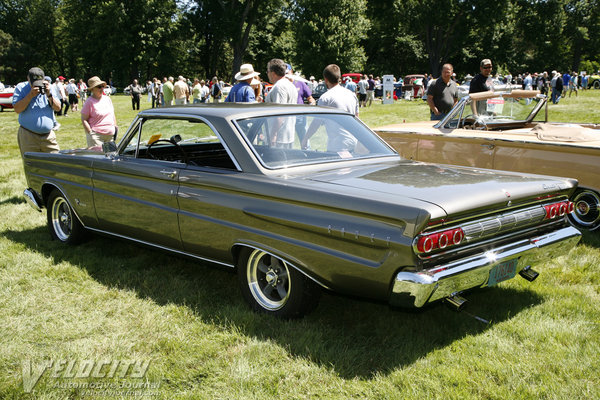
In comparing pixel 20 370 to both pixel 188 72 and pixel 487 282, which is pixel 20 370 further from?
pixel 188 72

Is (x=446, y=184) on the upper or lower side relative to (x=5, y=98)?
lower

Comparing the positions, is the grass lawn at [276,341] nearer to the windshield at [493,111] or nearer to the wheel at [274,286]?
the wheel at [274,286]

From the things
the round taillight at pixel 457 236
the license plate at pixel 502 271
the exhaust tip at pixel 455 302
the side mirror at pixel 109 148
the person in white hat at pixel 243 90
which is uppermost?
the person in white hat at pixel 243 90

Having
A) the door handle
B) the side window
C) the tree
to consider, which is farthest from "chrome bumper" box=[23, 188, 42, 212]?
the tree

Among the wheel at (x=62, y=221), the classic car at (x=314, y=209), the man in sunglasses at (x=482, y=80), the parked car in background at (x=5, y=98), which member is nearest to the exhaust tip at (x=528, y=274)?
the classic car at (x=314, y=209)

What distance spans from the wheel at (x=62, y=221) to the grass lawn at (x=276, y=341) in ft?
2.13

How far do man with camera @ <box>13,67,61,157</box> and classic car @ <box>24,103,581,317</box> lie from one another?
2.64 meters

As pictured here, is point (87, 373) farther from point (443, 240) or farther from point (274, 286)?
point (443, 240)

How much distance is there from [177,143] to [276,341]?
6.82ft

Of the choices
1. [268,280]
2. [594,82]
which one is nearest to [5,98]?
[268,280]

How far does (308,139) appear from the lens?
4.54 metres

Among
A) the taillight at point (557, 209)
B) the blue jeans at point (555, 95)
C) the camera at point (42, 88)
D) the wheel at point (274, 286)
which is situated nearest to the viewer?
the wheel at point (274, 286)

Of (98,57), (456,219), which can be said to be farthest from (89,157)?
(98,57)

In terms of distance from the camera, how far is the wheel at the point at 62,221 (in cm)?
559
